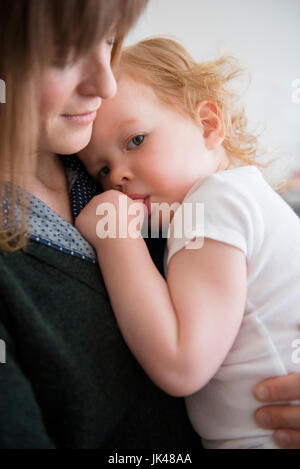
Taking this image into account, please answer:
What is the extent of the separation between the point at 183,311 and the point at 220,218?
17cm

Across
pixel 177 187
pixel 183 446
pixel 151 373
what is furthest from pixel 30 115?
pixel 183 446

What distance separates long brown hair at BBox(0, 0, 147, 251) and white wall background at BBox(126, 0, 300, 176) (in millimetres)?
1379

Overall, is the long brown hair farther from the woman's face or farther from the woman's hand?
the woman's hand

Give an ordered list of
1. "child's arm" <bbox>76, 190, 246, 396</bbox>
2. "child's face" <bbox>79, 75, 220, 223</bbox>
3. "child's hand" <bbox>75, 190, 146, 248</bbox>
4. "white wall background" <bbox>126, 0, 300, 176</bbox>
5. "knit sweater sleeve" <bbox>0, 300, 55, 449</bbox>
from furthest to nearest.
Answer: "white wall background" <bbox>126, 0, 300, 176</bbox>
"child's face" <bbox>79, 75, 220, 223</bbox>
"child's hand" <bbox>75, 190, 146, 248</bbox>
"child's arm" <bbox>76, 190, 246, 396</bbox>
"knit sweater sleeve" <bbox>0, 300, 55, 449</bbox>

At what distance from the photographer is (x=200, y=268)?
711 millimetres

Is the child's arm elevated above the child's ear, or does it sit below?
below

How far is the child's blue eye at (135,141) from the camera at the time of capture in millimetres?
910

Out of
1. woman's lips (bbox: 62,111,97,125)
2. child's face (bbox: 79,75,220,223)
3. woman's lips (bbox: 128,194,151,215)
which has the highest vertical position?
woman's lips (bbox: 62,111,97,125)

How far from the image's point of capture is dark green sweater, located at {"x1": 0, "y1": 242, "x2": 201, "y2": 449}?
1.95 feet

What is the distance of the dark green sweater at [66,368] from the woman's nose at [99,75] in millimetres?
282

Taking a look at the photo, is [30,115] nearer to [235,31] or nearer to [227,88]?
[227,88]

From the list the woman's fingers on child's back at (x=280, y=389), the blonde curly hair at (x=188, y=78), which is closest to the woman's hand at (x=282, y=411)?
the woman's fingers on child's back at (x=280, y=389)

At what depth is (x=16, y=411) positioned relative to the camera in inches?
22.4

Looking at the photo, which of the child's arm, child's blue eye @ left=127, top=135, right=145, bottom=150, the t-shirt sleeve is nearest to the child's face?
child's blue eye @ left=127, top=135, right=145, bottom=150
